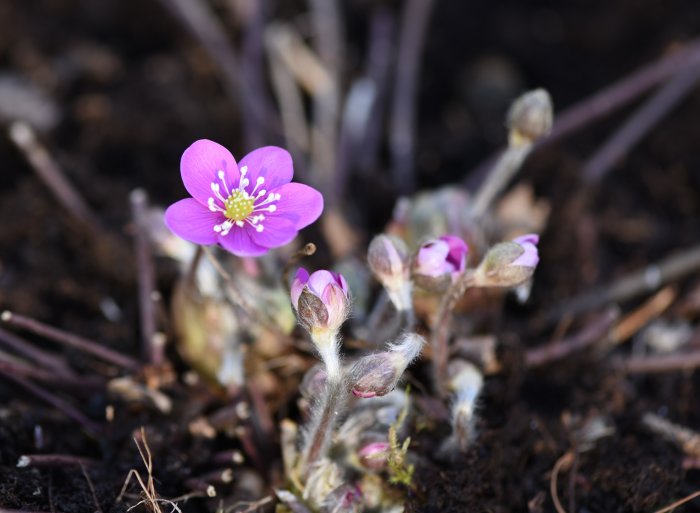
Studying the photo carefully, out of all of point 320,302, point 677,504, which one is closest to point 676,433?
point 677,504

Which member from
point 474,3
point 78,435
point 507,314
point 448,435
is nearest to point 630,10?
point 474,3

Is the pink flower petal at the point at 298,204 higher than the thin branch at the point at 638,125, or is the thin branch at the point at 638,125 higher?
the thin branch at the point at 638,125

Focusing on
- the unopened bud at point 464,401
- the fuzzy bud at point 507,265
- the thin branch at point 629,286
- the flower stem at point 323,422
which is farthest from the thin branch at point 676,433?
the flower stem at point 323,422

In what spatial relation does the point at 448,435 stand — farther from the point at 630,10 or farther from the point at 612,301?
the point at 630,10

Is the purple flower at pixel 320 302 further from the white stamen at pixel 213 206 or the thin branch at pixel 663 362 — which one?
the thin branch at pixel 663 362

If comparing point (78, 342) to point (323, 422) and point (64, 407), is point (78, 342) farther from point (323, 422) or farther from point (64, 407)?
point (323, 422)

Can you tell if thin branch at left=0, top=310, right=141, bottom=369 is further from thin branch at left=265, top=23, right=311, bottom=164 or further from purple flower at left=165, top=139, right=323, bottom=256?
thin branch at left=265, top=23, right=311, bottom=164
